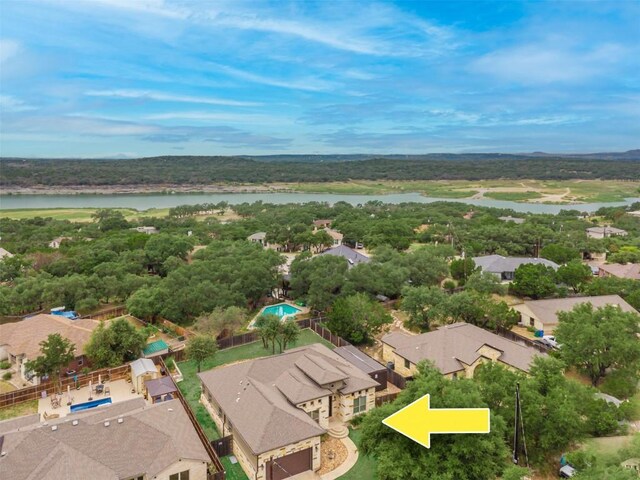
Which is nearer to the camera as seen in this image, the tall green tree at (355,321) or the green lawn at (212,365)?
the green lawn at (212,365)

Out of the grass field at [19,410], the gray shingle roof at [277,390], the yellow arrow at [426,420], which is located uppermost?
the yellow arrow at [426,420]

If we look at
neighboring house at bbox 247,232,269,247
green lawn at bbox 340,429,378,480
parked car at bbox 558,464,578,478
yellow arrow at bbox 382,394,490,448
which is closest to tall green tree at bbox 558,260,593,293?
parked car at bbox 558,464,578,478

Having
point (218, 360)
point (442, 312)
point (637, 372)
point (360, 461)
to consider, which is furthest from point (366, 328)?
point (637, 372)

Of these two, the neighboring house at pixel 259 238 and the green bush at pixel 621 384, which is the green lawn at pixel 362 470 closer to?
the green bush at pixel 621 384

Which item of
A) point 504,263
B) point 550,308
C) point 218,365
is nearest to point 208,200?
point 504,263

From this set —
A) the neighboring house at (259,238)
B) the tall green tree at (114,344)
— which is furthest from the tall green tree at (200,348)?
the neighboring house at (259,238)

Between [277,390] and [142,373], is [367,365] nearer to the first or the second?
[277,390]

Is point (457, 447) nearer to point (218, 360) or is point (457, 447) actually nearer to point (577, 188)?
point (218, 360)
